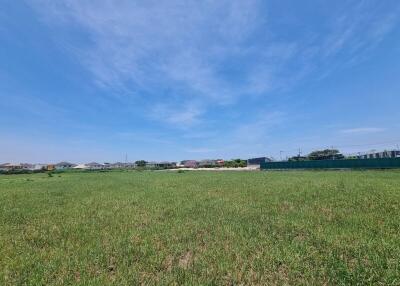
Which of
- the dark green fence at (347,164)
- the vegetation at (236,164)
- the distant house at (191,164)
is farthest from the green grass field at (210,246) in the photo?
the distant house at (191,164)

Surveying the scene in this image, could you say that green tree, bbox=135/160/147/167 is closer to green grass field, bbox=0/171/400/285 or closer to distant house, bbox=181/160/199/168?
distant house, bbox=181/160/199/168

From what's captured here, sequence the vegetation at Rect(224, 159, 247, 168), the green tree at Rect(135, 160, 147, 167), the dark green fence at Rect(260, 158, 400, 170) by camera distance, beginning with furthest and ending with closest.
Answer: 1. the green tree at Rect(135, 160, 147, 167)
2. the vegetation at Rect(224, 159, 247, 168)
3. the dark green fence at Rect(260, 158, 400, 170)

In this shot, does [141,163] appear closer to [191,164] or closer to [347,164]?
[191,164]

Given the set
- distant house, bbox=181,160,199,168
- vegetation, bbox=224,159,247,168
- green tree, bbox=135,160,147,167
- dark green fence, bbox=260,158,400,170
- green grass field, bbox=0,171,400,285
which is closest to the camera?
green grass field, bbox=0,171,400,285

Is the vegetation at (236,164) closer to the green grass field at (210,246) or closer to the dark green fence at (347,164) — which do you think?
the dark green fence at (347,164)

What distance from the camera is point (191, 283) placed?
4.70 meters

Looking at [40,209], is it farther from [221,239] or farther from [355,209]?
[355,209]

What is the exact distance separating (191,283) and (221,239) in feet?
8.21

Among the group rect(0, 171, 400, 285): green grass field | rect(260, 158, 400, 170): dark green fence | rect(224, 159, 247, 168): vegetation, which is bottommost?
rect(0, 171, 400, 285): green grass field

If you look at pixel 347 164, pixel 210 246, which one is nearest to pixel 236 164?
pixel 347 164

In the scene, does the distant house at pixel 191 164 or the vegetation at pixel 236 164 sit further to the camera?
the distant house at pixel 191 164

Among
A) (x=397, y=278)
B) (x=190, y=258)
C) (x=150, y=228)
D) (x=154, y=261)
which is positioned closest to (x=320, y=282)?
(x=397, y=278)

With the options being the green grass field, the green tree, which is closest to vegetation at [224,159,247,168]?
the green tree

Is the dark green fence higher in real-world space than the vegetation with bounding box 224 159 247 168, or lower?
lower
